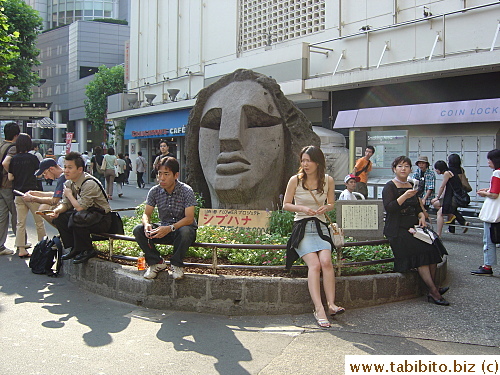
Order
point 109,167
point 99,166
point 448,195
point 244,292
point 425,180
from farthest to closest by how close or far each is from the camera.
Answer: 1. point 99,166
2. point 109,167
3. point 425,180
4. point 448,195
5. point 244,292

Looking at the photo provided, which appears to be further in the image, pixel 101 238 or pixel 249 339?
pixel 101 238

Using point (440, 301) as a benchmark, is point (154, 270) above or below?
above

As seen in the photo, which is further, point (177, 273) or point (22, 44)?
point (22, 44)

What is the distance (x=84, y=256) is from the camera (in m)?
6.07

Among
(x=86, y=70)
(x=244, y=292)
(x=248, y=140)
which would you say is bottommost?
(x=244, y=292)

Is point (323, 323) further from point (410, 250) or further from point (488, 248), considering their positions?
point (488, 248)

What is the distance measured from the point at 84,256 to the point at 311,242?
271 cm

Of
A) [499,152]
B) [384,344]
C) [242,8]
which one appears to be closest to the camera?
[384,344]

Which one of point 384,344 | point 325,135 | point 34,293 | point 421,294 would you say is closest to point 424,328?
point 384,344

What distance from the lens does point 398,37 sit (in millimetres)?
15391

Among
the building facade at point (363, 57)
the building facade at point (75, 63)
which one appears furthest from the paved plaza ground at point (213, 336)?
the building facade at point (75, 63)

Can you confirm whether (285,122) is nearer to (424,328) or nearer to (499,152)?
(499,152)

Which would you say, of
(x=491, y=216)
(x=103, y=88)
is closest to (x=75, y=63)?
(x=103, y=88)

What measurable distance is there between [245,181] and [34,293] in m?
3.01
